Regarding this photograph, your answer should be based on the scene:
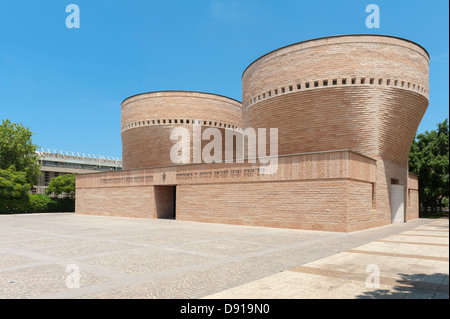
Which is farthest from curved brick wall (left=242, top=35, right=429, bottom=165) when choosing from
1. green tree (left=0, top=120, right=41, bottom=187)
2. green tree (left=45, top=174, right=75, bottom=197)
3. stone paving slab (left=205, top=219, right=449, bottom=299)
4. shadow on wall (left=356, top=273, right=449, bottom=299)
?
green tree (left=0, top=120, right=41, bottom=187)

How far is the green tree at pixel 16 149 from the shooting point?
3722 cm

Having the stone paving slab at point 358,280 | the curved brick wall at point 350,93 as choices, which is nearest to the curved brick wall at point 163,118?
the curved brick wall at point 350,93

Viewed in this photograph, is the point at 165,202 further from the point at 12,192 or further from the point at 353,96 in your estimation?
the point at 12,192

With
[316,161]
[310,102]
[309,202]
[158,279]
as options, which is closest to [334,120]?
[310,102]

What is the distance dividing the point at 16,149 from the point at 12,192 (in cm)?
736

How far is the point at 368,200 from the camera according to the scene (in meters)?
17.2

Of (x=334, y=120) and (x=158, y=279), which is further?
(x=334, y=120)

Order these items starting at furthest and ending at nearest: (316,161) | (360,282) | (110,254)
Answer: (316,161) < (110,254) < (360,282)

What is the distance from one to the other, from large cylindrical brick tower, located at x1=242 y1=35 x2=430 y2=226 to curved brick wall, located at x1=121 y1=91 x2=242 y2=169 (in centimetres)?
1088

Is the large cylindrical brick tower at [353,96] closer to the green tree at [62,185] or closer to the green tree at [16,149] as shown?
the green tree at [62,185]
